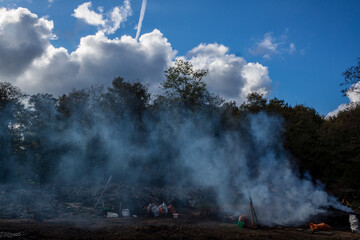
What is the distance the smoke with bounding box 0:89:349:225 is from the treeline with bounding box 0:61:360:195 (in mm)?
92

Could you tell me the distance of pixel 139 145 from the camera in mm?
24219

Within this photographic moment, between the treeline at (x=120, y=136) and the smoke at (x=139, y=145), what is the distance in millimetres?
92

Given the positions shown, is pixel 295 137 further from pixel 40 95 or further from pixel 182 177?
pixel 40 95

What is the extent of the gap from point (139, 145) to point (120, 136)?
84.7 inches

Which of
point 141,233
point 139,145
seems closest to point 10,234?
point 141,233

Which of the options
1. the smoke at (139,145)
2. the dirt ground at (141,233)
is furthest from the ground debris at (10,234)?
the smoke at (139,145)

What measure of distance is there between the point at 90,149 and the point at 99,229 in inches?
615

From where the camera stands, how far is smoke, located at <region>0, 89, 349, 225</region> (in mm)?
22062

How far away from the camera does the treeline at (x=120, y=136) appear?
866 inches

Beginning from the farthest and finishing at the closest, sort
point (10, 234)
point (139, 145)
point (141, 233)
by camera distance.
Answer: point (139, 145) < point (141, 233) < point (10, 234)

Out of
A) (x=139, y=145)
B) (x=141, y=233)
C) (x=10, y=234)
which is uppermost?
(x=139, y=145)

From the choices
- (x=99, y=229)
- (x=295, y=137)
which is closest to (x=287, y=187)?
(x=295, y=137)

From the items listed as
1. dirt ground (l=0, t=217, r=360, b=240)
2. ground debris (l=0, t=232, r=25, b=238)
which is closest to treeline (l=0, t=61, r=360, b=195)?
dirt ground (l=0, t=217, r=360, b=240)

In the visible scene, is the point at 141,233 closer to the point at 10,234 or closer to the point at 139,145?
the point at 10,234
